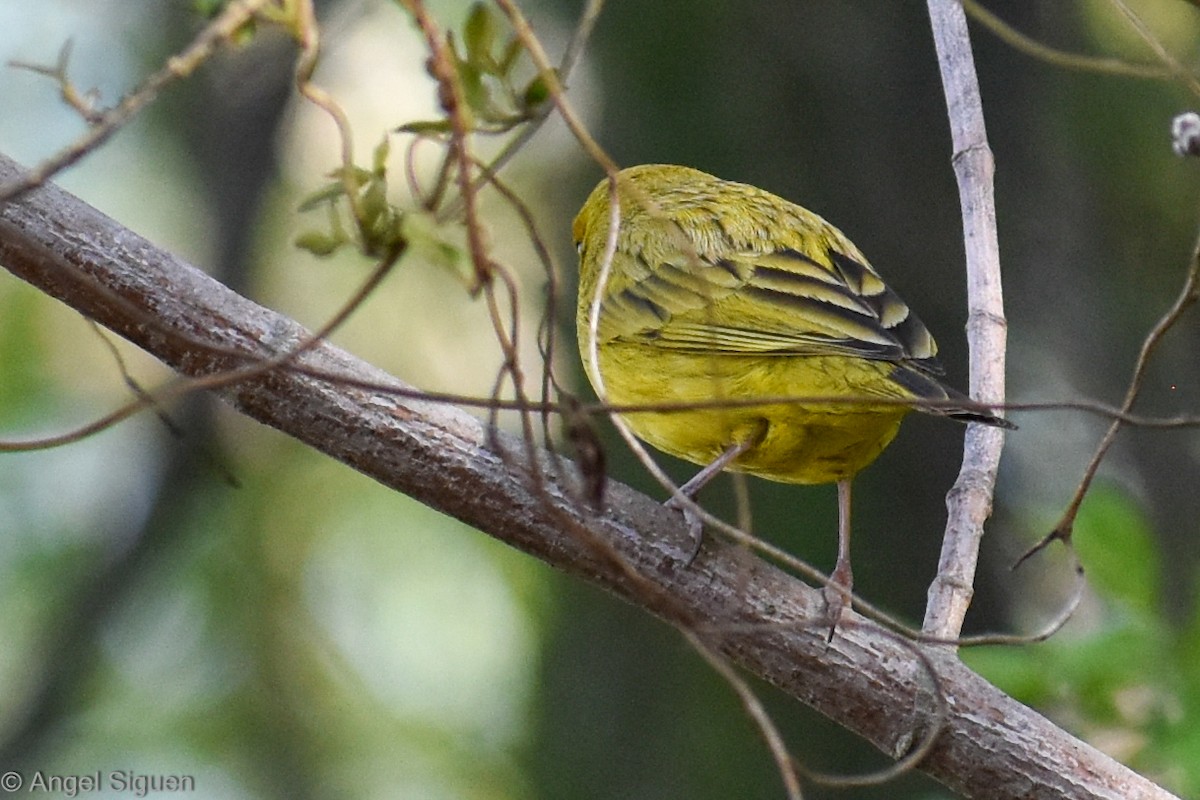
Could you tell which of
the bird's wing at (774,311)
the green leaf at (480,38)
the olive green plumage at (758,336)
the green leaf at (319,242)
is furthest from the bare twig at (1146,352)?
the green leaf at (319,242)

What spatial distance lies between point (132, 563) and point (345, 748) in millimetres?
1864

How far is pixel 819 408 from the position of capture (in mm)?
3576

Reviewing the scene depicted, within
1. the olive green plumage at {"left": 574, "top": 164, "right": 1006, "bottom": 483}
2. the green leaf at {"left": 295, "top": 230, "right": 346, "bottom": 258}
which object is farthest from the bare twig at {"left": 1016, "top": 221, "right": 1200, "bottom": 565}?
the green leaf at {"left": 295, "top": 230, "right": 346, "bottom": 258}

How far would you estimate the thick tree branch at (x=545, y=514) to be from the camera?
106 inches

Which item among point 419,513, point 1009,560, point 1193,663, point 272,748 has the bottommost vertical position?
point 272,748

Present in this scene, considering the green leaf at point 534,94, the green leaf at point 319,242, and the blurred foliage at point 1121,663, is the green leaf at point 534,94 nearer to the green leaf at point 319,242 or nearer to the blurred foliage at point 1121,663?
the green leaf at point 319,242

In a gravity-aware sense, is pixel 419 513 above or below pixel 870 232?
below

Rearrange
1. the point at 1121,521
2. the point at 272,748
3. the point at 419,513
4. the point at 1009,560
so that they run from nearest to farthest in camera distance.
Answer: the point at 1121,521
the point at 1009,560
the point at 272,748
the point at 419,513

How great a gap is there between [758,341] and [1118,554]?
1.15m

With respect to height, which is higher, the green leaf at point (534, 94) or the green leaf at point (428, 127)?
the green leaf at point (534, 94)

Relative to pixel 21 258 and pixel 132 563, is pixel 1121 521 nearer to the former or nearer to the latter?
pixel 21 258

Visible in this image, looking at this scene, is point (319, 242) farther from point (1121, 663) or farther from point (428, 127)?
point (1121, 663)

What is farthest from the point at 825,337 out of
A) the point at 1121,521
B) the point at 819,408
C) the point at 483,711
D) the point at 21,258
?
the point at 483,711

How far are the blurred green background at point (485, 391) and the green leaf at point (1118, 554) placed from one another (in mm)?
623
